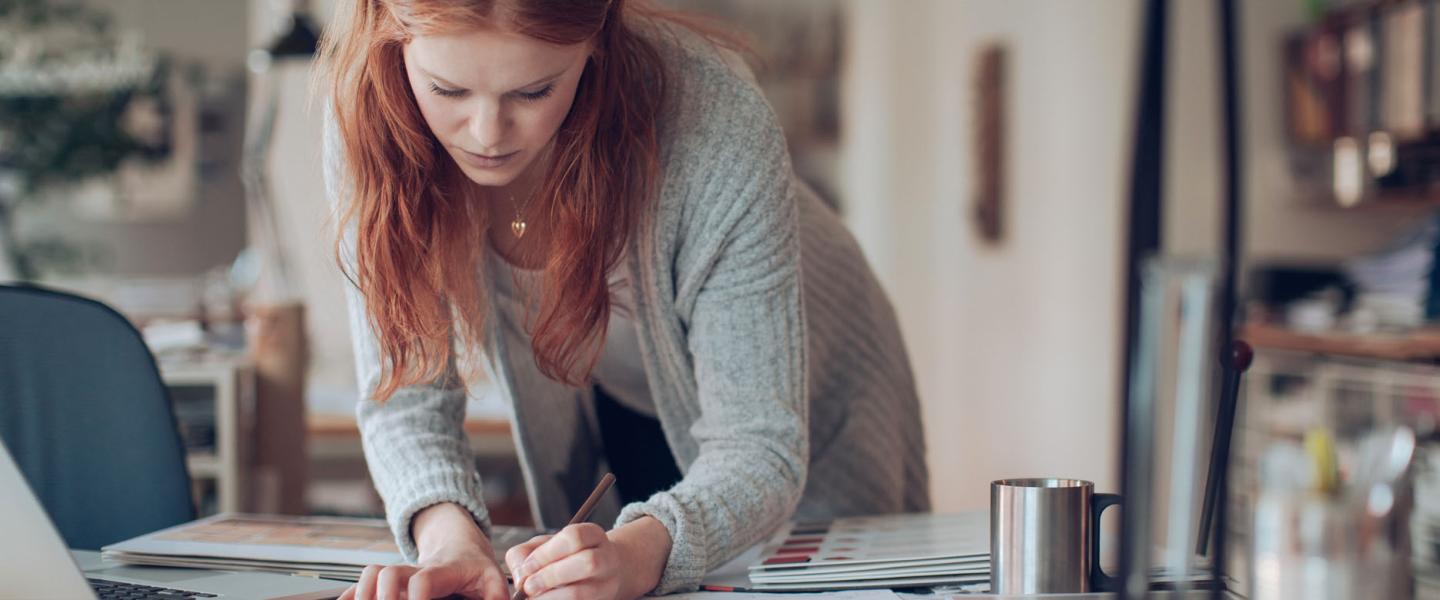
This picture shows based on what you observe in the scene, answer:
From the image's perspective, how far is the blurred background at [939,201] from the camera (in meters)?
2.39

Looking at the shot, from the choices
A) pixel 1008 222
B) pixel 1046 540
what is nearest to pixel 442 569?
pixel 1046 540

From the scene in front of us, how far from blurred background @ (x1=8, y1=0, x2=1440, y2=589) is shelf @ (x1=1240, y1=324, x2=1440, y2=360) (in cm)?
1

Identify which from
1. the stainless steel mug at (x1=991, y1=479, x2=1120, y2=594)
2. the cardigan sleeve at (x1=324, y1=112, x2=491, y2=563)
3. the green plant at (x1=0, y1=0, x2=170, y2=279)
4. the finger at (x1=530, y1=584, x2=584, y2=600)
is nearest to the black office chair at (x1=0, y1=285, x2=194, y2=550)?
the cardigan sleeve at (x1=324, y1=112, x2=491, y2=563)

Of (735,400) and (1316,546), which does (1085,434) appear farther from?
(1316,546)

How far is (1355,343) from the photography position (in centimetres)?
243

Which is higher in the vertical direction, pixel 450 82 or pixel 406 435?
pixel 450 82

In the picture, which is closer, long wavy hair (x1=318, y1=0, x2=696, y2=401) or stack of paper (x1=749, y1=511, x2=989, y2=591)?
stack of paper (x1=749, y1=511, x2=989, y2=591)

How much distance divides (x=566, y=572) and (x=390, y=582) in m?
0.10

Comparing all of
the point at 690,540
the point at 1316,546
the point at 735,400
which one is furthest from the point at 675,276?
the point at 1316,546

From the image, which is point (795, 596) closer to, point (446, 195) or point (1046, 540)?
point (1046, 540)

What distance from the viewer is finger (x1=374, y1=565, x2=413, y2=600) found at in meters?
0.77

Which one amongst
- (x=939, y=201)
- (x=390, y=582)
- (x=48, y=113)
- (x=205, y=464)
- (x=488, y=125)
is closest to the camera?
(x=390, y=582)

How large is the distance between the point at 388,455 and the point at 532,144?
0.90 feet

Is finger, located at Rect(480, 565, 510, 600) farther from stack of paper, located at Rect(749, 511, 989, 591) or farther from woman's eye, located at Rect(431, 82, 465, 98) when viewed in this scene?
woman's eye, located at Rect(431, 82, 465, 98)
